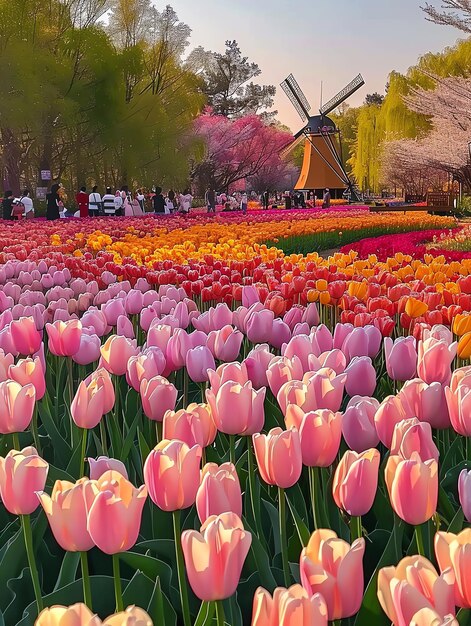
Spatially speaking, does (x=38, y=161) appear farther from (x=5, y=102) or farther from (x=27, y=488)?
(x=27, y=488)

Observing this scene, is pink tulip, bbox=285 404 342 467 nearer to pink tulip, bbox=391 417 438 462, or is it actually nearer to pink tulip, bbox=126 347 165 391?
pink tulip, bbox=391 417 438 462

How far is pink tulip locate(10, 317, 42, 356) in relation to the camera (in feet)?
7.55

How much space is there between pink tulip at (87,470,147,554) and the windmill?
4359 cm

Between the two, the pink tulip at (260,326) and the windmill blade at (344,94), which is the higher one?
the windmill blade at (344,94)

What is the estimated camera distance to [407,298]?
2.96 meters

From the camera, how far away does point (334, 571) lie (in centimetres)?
89

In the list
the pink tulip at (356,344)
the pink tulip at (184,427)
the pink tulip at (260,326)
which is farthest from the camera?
the pink tulip at (260,326)

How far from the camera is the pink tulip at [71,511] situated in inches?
41.0

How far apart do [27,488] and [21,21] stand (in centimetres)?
3088

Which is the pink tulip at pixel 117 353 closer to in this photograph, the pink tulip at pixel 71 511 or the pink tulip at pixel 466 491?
the pink tulip at pixel 71 511

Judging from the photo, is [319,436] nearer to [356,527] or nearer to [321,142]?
[356,527]

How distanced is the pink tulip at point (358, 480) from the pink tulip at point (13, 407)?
2.43 feet

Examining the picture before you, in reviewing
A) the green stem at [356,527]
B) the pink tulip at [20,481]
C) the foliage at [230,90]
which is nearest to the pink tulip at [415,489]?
the green stem at [356,527]

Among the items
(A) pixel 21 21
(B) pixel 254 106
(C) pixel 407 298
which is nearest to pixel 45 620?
(C) pixel 407 298
